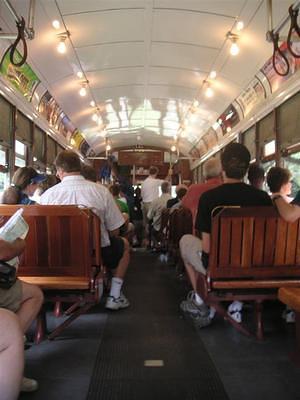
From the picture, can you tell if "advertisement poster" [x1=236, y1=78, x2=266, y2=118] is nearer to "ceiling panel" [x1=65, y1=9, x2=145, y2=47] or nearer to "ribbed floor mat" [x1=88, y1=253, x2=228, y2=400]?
"ceiling panel" [x1=65, y1=9, x2=145, y2=47]

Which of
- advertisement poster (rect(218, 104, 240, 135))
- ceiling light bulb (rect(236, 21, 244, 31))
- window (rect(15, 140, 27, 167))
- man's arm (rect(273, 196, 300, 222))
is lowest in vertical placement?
man's arm (rect(273, 196, 300, 222))

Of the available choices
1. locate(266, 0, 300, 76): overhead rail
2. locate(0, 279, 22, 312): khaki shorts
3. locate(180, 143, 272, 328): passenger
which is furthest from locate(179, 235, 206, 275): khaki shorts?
locate(266, 0, 300, 76): overhead rail

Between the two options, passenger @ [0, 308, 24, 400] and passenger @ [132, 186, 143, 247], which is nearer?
passenger @ [0, 308, 24, 400]

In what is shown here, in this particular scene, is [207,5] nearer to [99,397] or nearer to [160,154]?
[99,397]

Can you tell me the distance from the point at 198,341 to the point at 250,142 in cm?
562

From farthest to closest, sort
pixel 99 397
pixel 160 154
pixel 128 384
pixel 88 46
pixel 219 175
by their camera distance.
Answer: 1. pixel 160 154
2. pixel 88 46
3. pixel 219 175
4. pixel 128 384
5. pixel 99 397

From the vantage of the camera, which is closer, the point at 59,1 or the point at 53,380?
the point at 53,380

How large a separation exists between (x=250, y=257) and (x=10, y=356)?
67.6 inches

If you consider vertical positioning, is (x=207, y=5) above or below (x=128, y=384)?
above

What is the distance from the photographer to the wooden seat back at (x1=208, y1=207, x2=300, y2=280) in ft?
9.59

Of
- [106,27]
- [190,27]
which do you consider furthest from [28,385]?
[190,27]

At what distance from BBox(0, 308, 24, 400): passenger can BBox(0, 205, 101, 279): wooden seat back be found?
3.78 feet

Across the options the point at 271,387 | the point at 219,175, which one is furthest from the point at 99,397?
the point at 219,175

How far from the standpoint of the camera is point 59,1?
5.03 m
